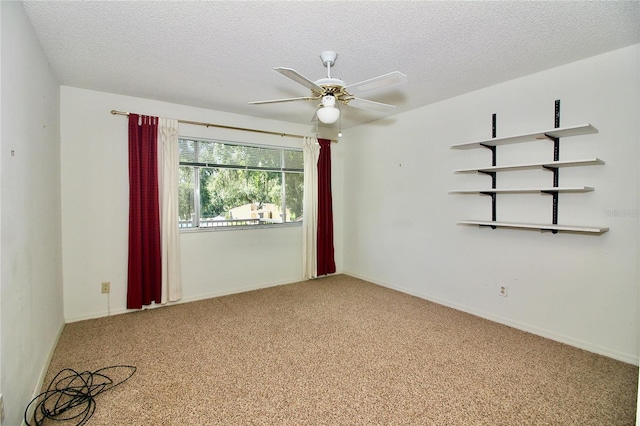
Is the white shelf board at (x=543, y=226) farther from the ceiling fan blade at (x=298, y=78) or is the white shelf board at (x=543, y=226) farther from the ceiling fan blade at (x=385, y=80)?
the ceiling fan blade at (x=298, y=78)

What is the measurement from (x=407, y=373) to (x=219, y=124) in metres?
3.53

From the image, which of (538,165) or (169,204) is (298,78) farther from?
(169,204)

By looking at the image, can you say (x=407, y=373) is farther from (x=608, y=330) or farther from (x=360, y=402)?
(x=608, y=330)

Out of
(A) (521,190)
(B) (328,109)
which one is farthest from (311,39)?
(A) (521,190)

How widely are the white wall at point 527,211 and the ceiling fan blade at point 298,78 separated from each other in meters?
2.02

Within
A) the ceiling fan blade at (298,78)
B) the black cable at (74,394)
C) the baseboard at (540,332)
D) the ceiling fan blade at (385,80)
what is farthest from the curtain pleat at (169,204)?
the baseboard at (540,332)

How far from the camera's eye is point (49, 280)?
2.53m

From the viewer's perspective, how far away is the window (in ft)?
12.7

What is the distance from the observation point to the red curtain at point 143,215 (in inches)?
134

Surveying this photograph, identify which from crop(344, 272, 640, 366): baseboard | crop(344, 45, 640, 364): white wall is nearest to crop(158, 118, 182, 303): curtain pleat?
crop(344, 45, 640, 364): white wall

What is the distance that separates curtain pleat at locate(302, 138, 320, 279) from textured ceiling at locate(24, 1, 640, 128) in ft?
5.16

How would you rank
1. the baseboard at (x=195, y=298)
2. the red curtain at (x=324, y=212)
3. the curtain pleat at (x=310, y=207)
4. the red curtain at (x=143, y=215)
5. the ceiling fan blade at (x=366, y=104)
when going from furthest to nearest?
the red curtain at (x=324, y=212), the curtain pleat at (x=310, y=207), the red curtain at (x=143, y=215), the baseboard at (x=195, y=298), the ceiling fan blade at (x=366, y=104)

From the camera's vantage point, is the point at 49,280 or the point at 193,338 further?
the point at 193,338

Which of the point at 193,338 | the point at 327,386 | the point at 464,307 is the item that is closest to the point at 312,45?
the point at 327,386
